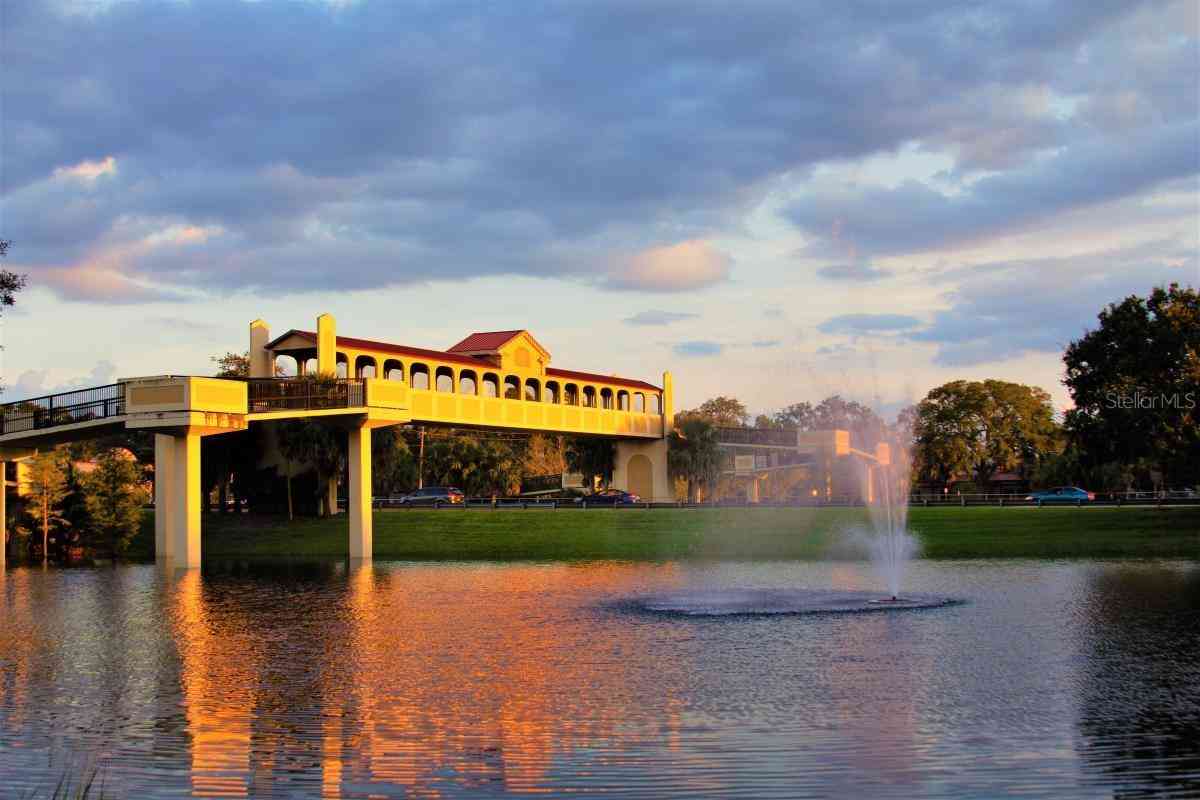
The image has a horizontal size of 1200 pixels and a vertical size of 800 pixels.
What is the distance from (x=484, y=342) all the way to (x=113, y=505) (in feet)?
103

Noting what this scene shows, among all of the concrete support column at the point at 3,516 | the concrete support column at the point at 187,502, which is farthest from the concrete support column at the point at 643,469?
the concrete support column at the point at 187,502

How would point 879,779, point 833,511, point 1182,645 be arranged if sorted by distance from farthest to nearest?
point 833,511
point 1182,645
point 879,779

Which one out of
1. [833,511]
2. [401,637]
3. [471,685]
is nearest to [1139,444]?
[833,511]

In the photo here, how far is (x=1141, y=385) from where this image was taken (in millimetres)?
62375

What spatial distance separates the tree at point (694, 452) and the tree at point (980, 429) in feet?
99.5

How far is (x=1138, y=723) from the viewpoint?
1558 cm

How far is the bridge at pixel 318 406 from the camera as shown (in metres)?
53.9

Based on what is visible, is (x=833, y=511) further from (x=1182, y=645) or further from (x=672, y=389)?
(x=1182, y=645)

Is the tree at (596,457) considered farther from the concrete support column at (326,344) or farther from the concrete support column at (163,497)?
the concrete support column at (163,497)

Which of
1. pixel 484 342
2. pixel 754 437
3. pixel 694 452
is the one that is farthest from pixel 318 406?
pixel 754 437

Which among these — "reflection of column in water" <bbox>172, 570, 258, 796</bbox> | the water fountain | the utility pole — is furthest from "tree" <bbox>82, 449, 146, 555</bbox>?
the water fountain

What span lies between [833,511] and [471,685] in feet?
203

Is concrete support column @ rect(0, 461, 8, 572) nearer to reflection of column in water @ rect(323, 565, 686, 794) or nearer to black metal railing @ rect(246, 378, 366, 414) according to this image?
black metal railing @ rect(246, 378, 366, 414)

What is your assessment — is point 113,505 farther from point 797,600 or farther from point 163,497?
point 797,600
